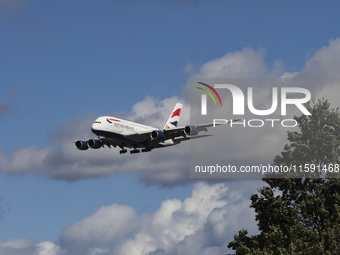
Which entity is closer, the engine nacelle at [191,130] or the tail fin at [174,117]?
the engine nacelle at [191,130]

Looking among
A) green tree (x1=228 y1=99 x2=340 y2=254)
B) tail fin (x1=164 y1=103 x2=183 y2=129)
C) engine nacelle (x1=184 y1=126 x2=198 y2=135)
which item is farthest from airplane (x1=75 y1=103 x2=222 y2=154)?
green tree (x1=228 y1=99 x2=340 y2=254)

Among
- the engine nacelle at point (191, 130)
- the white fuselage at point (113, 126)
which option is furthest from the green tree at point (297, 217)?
the white fuselage at point (113, 126)

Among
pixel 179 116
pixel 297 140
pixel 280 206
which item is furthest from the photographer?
pixel 179 116

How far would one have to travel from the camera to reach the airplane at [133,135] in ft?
315

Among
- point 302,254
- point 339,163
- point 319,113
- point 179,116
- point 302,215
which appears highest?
point 179,116

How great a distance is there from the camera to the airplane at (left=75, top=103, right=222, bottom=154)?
9606 cm

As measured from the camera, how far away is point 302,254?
188 ft

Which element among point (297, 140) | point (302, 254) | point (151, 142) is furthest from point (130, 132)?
point (302, 254)

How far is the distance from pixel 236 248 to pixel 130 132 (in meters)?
40.5

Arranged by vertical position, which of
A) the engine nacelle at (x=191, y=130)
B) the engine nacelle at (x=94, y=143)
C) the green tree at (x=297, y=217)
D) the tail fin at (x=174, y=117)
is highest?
the tail fin at (x=174, y=117)

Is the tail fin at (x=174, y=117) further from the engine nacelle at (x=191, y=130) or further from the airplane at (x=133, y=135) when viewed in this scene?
the engine nacelle at (x=191, y=130)

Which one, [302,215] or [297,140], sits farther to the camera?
[297,140]

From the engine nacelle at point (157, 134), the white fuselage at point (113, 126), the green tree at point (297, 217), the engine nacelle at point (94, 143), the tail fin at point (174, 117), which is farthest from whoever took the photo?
the tail fin at point (174, 117)

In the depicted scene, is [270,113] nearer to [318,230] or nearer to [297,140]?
[297,140]
